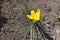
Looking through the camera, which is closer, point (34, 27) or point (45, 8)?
point (34, 27)

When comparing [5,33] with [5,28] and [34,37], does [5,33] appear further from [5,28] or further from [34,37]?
[34,37]

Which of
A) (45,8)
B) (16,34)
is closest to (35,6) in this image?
(45,8)

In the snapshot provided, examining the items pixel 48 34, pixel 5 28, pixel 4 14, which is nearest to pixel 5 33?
pixel 5 28

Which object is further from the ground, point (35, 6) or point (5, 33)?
point (35, 6)

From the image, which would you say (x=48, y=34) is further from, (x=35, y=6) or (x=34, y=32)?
(x=35, y=6)

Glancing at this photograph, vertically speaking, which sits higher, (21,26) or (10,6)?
(10,6)

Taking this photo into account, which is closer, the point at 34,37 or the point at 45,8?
the point at 34,37
